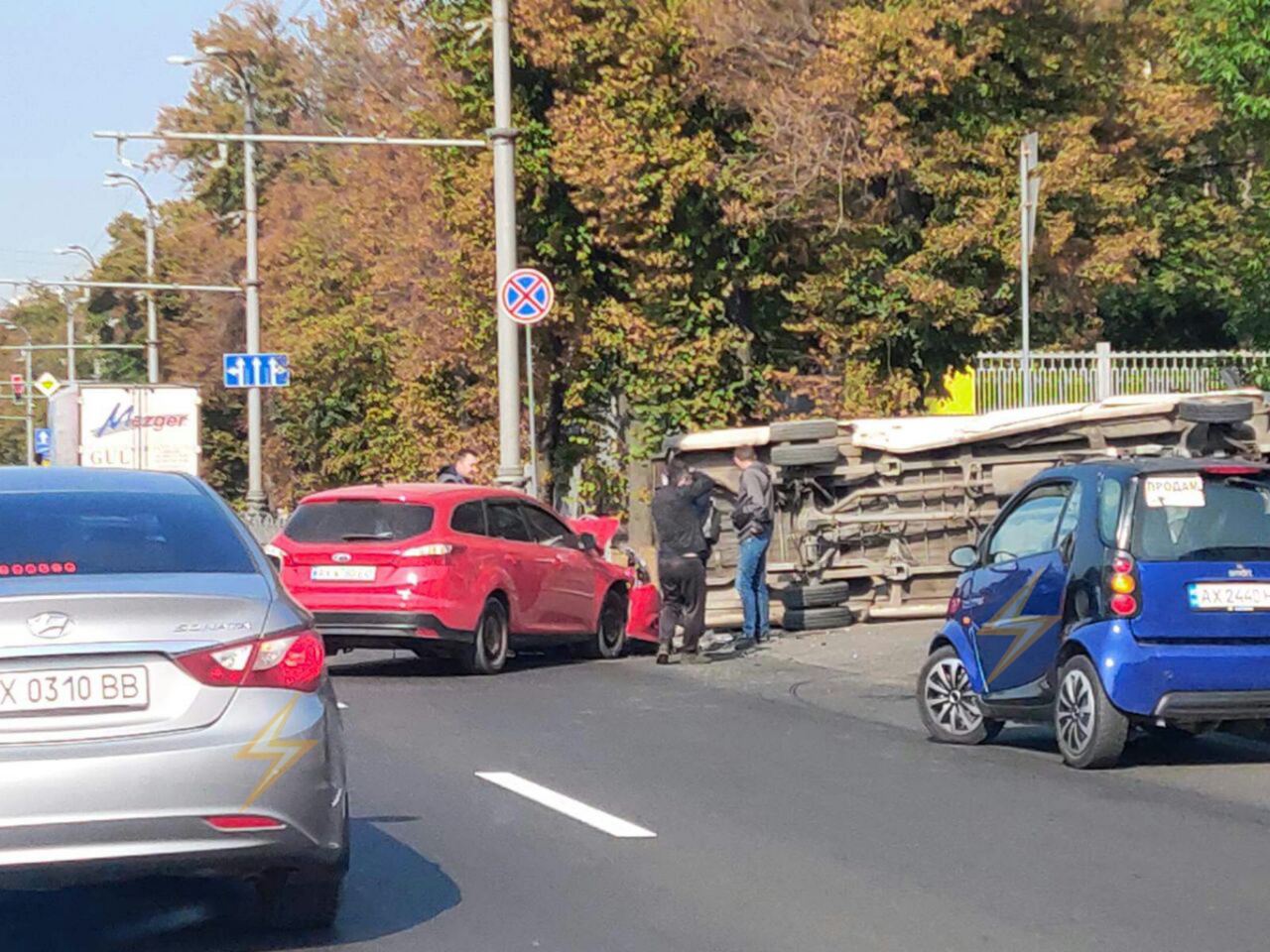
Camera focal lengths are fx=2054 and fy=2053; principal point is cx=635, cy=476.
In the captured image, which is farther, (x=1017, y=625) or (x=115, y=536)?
(x=1017, y=625)

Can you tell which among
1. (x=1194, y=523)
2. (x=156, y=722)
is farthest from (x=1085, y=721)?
(x=156, y=722)

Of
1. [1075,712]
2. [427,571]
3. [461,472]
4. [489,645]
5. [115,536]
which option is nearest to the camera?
[115,536]

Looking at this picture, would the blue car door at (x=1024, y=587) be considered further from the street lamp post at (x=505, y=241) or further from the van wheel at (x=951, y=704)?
the street lamp post at (x=505, y=241)

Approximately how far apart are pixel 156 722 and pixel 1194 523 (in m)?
6.33

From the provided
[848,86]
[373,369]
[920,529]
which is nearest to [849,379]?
[848,86]

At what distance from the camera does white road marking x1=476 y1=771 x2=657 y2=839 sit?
908cm

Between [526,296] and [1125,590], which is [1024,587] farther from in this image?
[526,296]

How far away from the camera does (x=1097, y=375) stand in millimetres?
25375

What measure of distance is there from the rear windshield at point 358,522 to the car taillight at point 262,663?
10.3 meters

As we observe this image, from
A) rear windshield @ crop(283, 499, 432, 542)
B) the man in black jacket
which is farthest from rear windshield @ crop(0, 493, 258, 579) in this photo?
the man in black jacket

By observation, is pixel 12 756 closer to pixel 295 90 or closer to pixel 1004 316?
pixel 1004 316

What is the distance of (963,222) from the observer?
27.6 m

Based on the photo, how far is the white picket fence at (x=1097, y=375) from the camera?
83.2 ft

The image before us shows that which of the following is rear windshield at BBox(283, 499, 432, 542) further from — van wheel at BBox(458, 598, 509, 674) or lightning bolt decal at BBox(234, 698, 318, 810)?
lightning bolt decal at BBox(234, 698, 318, 810)
